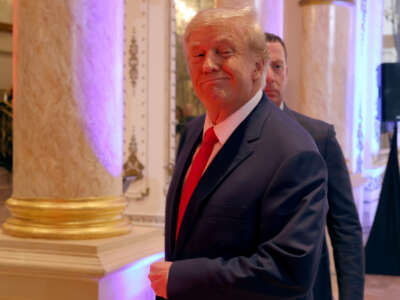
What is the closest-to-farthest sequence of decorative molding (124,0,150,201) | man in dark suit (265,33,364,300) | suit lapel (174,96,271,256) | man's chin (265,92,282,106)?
suit lapel (174,96,271,256), man in dark suit (265,33,364,300), man's chin (265,92,282,106), decorative molding (124,0,150,201)

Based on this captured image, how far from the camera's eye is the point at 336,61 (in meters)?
6.16

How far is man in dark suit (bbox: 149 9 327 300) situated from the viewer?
125cm

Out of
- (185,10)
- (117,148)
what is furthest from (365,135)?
(117,148)

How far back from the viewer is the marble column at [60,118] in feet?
7.72

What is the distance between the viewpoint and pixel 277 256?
1238mm

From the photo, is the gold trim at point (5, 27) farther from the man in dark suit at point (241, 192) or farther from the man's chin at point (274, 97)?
the man in dark suit at point (241, 192)

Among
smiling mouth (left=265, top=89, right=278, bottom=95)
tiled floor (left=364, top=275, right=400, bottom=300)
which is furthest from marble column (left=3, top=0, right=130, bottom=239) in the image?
tiled floor (left=364, top=275, right=400, bottom=300)

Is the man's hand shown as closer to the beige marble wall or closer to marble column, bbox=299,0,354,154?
the beige marble wall

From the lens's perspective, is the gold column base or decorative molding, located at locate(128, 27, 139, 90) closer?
the gold column base

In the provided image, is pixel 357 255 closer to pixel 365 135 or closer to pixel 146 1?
pixel 146 1

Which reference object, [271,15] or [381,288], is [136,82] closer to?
[271,15]

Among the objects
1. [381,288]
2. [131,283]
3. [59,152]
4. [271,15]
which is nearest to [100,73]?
[59,152]

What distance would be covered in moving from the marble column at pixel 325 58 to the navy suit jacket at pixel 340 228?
4.14 meters

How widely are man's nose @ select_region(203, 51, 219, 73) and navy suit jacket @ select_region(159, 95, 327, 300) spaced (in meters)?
0.17
